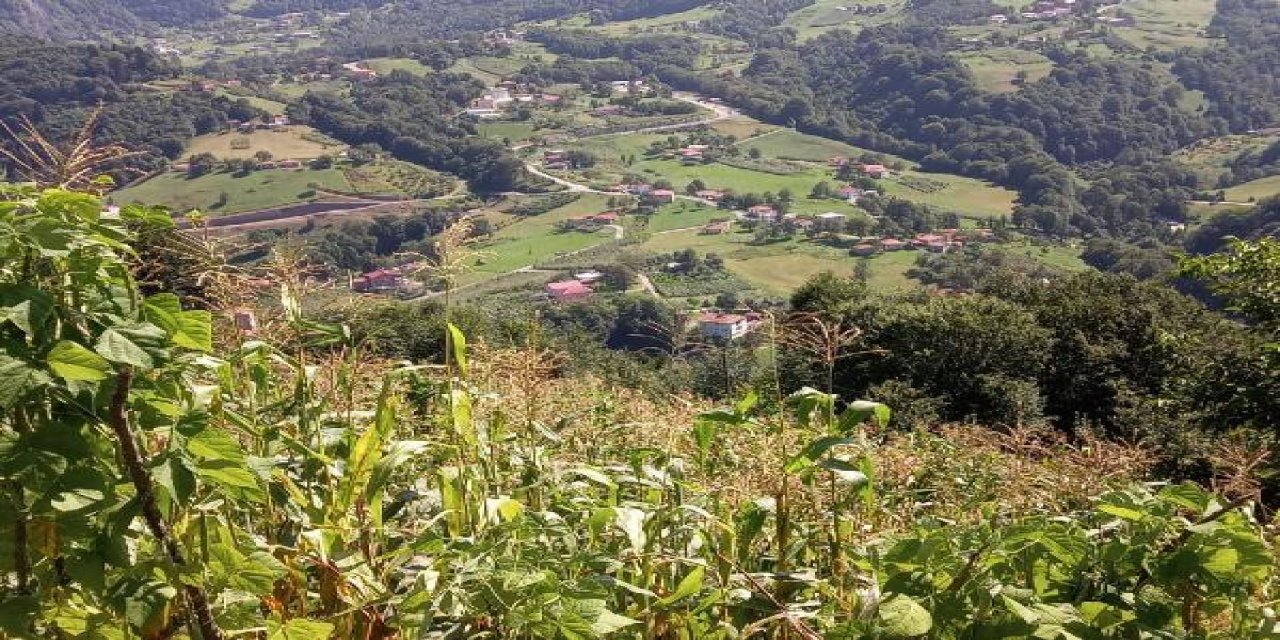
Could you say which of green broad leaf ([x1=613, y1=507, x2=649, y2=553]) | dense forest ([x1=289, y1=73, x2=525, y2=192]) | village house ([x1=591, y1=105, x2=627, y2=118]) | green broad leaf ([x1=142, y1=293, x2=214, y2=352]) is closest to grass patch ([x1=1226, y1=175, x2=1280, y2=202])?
dense forest ([x1=289, y1=73, x2=525, y2=192])

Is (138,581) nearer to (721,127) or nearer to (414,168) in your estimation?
(414,168)

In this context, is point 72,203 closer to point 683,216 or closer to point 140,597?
point 140,597

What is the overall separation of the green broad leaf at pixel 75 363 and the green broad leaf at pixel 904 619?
124 centimetres

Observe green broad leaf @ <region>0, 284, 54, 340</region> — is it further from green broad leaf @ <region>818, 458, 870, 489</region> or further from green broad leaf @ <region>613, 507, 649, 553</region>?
green broad leaf @ <region>818, 458, 870, 489</region>

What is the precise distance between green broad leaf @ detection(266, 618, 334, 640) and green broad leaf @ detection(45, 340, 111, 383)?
0.53 meters

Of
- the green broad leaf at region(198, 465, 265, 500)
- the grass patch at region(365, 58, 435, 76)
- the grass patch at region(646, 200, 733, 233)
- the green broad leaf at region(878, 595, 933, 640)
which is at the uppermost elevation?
the green broad leaf at region(198, 465, 265, 500)

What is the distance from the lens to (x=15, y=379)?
1219mm

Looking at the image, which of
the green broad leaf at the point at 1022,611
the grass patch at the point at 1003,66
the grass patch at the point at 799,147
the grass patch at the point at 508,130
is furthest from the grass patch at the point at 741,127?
the green broad leaf at the point at 1022,611

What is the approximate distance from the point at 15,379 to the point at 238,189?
271 feet

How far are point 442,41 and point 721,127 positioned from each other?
55.6 m

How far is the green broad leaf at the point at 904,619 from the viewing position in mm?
1535

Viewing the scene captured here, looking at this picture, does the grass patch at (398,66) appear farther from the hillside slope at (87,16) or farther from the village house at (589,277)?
the village house at (589,277)

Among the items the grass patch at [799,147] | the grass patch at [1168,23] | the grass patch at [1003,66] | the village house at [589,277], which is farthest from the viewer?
the grass patch at [1168,23]

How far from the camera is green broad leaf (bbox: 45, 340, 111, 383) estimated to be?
1.24 m
